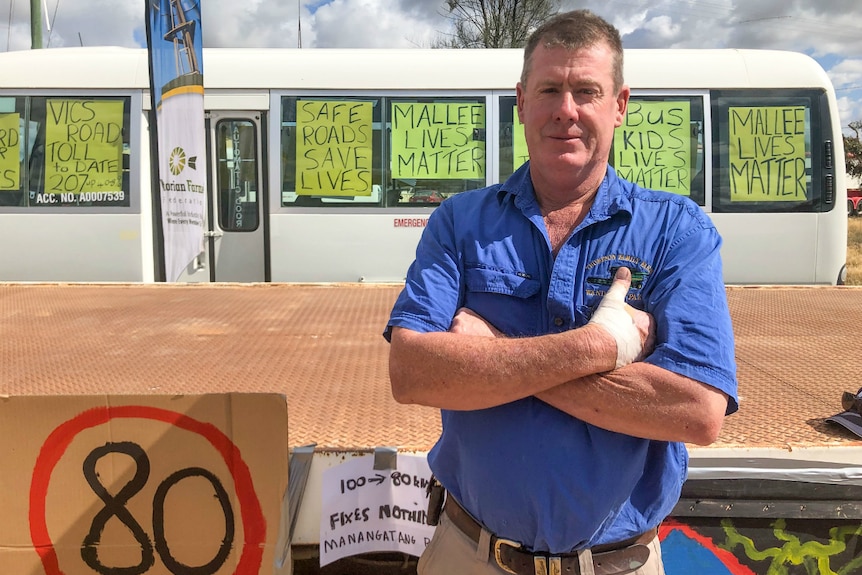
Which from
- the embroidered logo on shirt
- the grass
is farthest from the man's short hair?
the grass

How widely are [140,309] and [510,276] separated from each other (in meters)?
2.48

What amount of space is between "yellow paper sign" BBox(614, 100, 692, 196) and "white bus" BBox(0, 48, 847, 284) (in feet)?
0.04

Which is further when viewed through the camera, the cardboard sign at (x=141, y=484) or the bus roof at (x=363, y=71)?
the bus roof at (x=363, y=71)

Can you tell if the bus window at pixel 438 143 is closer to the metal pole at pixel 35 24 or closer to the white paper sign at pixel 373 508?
the white paper sign at pixel 373 508

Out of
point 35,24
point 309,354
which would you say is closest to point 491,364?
point 309,354

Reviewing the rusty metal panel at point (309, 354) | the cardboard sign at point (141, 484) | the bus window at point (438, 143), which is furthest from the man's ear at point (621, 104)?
the bus window at point (438, 143)

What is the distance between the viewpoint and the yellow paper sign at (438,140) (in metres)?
6.67

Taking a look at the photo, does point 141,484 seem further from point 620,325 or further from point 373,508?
point 620,325

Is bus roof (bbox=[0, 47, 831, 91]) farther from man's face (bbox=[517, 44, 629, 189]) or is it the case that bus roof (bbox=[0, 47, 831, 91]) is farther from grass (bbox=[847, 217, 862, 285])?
grass (bbox=[847, 217, 862, 285])

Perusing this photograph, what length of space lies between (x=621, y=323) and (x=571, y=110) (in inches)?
18.8

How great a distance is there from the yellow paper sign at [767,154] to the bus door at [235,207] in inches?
186

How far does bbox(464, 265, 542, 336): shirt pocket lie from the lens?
4.77 ft

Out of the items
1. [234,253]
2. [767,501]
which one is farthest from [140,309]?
[234,253]

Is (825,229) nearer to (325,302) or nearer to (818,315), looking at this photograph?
(818,315)
